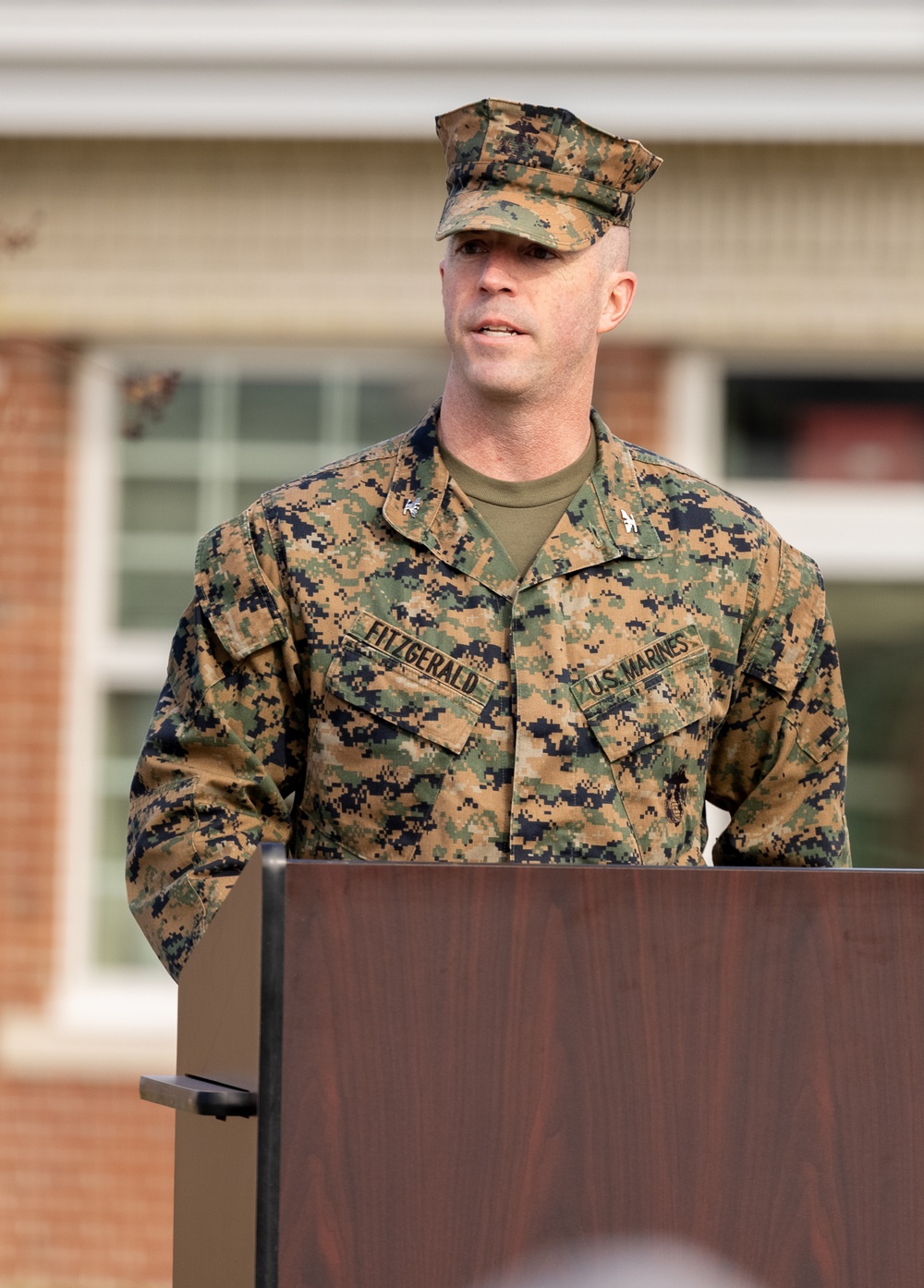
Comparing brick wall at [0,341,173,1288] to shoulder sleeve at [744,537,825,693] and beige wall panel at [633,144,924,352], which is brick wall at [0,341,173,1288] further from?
shoulder sleeve at [744,537,825,693]

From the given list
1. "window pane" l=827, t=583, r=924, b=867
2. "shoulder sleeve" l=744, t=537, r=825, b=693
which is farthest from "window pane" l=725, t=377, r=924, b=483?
"shoulder sleeve" l=744, t=537, r=825, b=693

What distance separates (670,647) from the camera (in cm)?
241

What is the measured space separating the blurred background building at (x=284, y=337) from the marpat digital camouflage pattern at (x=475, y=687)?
307 cm

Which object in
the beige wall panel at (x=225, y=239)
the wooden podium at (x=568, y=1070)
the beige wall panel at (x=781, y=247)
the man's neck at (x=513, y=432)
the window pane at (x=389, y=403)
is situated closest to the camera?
the wooden podium at (x=568, y=1070)

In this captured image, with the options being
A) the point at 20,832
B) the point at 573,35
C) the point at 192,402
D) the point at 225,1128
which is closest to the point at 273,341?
the point at 192,402

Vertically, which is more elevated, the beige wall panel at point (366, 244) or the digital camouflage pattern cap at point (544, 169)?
the beige wall panel at point (366, 244)

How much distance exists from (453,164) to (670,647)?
0.64m

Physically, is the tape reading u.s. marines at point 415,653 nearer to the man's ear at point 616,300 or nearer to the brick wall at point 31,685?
the man's ear at point 616,300

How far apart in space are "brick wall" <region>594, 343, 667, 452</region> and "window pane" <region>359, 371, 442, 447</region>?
1.66 feet

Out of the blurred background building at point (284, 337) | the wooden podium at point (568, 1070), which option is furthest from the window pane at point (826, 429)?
the wooden podium at point (568, 1070)

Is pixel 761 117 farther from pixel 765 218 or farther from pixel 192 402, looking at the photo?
pixel 192 402

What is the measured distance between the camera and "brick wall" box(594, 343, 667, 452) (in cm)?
555

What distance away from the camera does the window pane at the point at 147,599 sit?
5.77 meters

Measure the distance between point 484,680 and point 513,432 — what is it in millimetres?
293
